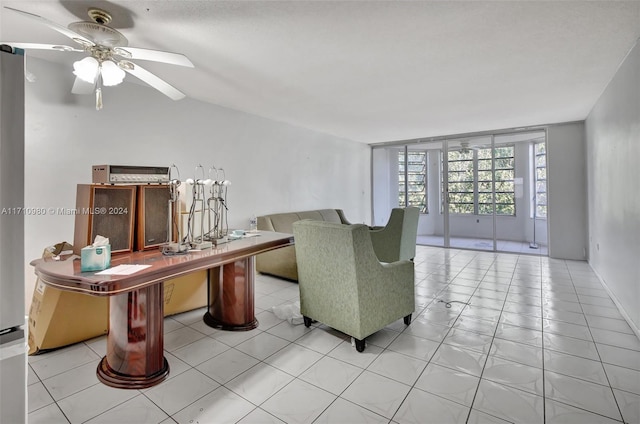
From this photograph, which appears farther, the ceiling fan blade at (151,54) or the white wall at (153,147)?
the white wall at (153,147)

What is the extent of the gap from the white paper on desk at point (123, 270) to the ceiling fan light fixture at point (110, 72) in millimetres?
1249

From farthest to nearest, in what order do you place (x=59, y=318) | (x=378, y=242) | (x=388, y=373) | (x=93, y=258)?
(x=378, y=242)
(x=59, y=318)
(x=388, y=373)
(x=93, y=258)

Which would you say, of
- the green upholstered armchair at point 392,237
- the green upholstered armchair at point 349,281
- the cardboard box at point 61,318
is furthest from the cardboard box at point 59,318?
the green upholstered armchair at point 392,237

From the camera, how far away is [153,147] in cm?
369

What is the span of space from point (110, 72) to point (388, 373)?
2749mm

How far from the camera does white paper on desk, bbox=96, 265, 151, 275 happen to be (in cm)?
174

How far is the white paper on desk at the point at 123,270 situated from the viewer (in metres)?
1.74

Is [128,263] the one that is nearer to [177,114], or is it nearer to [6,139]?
[6,139]

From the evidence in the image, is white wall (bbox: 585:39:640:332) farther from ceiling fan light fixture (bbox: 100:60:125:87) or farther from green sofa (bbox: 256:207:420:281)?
ceiling fan light fixture (bbox: 100:60:125:87)

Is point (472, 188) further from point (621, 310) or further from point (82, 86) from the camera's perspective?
point (82, 86)

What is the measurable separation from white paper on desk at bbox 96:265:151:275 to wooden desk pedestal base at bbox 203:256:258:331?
1.00 meters

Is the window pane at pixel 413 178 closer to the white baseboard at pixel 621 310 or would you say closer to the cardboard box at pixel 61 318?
the white baseboard at pixel 621 310

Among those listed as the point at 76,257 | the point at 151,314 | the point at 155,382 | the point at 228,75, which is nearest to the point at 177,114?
the point at 228,75

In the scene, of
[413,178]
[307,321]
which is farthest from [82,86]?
[413,178]
